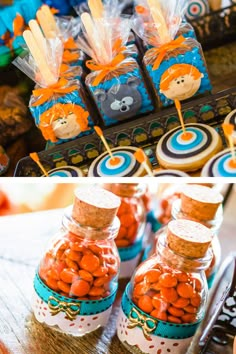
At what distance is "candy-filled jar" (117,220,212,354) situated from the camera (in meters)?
0.97

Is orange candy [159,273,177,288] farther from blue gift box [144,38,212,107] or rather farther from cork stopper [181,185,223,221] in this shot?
blue gift box [144,38,212,107]

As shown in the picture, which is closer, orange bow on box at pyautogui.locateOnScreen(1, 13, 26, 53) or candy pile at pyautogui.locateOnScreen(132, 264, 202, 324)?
candy pile at pyautogui.locateOnScreen(132, 264, 202, 324)

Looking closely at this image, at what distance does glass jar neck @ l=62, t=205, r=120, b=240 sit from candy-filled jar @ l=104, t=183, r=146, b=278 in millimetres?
187


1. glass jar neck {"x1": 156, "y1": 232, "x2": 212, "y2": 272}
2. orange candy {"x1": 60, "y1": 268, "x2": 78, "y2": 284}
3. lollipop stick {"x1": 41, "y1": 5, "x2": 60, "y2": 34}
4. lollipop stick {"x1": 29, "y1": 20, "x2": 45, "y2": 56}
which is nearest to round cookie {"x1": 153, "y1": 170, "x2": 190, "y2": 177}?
glass jar neck {"x1": 156, "y1": 232, "x2": 212, "y2": 272}

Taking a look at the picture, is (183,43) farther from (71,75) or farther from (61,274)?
(61,274)

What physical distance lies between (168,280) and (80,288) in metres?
0.15

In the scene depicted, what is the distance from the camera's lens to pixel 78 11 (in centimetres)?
130

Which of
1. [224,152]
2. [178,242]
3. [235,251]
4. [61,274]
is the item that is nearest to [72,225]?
[61,274]

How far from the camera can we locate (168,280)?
3.20 ft

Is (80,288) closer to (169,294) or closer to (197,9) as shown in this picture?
(169,294)

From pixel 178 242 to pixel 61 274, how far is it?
215 mm

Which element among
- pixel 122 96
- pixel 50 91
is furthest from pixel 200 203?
pixel 50 91

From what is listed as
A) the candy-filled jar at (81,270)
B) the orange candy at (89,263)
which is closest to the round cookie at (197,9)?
the candy-filled jar at (81,270)

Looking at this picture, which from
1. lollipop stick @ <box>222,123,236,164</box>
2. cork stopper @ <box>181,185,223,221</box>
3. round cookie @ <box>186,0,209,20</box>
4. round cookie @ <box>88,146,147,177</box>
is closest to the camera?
lollipop stick @ <box>222,123,236,164</box>
